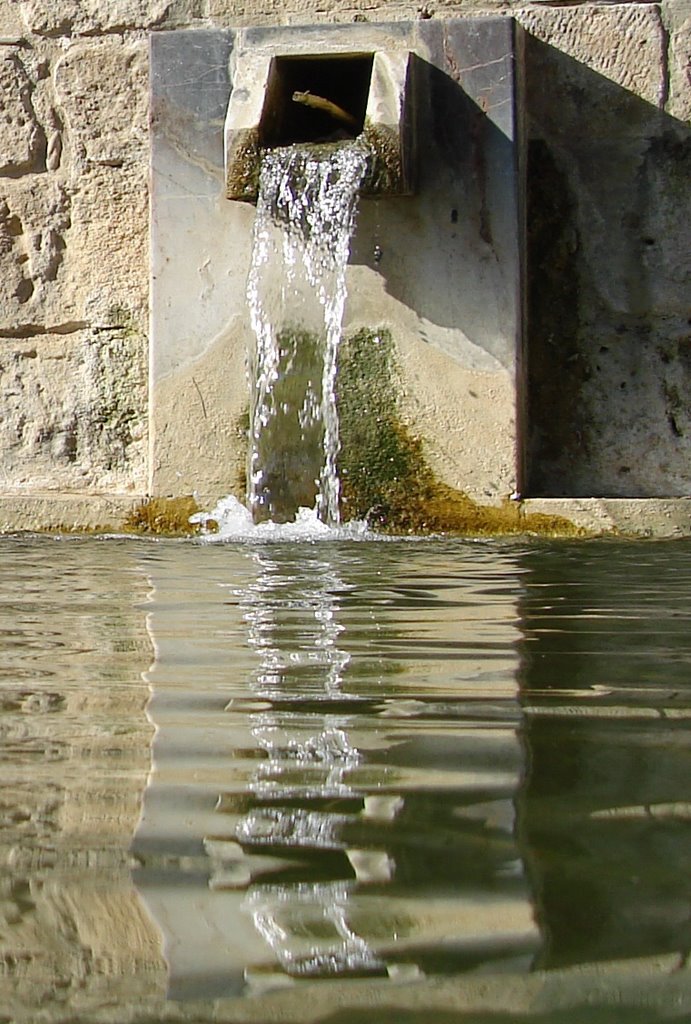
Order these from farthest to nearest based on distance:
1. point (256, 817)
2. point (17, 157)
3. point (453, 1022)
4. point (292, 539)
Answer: point (17, 157) < point (292, 539) < point (256, 817) < point (453, 1022)

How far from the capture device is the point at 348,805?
3.97 ft

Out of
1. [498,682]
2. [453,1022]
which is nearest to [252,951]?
[453,1022]

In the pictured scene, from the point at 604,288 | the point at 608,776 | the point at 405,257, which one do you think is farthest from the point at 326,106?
the point at 608,776

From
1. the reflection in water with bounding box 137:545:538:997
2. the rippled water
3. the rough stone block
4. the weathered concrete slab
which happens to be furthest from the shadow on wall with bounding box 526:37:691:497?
the reflection in water with bounding box 137:545:538:997

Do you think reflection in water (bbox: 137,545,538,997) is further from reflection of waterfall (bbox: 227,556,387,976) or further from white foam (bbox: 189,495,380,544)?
white foam (bbox: 189,495,380,544)

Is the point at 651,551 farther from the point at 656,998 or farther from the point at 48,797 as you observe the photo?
the point at 656,998

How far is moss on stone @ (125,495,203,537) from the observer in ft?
13.3

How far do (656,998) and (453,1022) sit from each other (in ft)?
0.38

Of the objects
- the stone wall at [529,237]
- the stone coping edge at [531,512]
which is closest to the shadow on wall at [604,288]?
the stone wall at [529,237]

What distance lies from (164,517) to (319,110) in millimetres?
1206

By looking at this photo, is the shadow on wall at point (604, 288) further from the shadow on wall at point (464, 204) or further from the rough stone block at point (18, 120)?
the rough stone block at point (18, 120)

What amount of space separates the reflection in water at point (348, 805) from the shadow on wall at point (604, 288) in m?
1.95

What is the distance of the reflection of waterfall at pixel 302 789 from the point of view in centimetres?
91

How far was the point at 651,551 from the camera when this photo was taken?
11.3 feet
